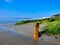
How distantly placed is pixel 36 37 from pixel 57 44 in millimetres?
2450

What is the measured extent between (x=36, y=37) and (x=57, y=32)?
2.60 meters

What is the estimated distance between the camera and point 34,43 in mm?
12234

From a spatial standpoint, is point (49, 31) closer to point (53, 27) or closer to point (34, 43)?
point (53, 27)

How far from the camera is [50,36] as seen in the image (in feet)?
47.7

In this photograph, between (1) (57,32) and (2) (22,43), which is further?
(1) (57,32)

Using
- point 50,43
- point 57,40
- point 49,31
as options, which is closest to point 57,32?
point 49,31

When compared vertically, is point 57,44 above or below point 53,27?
below

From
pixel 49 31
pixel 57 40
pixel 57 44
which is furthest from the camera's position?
pixel 49 31

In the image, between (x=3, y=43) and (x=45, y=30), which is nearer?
(x=3, y=43)

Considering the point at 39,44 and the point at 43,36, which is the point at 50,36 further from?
the point at 39,44

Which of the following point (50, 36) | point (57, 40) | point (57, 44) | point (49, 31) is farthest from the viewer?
point (49, 31)

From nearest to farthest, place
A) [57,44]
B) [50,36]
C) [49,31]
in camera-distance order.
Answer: [57,44]
[50,36]
[49,31]

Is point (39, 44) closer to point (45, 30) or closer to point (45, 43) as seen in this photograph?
point (45, 43)

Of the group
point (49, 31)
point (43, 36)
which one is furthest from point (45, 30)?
point (43, 36)
